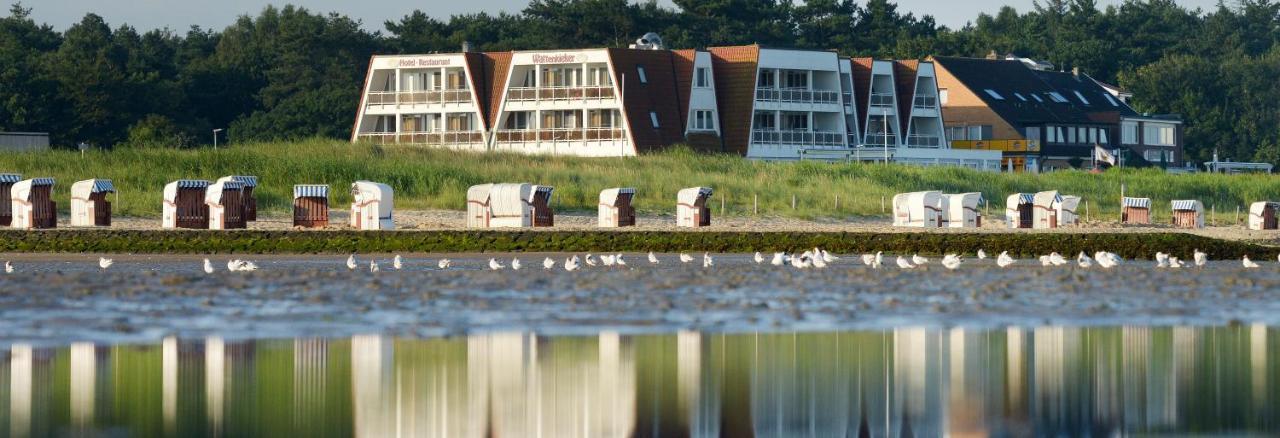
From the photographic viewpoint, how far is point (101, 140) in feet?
309

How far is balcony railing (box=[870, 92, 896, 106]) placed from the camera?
90250 mm

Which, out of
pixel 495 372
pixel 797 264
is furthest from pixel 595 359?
pixel 797 264

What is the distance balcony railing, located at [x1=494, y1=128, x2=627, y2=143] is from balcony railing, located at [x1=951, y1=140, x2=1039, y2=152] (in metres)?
28.3

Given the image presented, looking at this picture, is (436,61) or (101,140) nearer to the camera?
(436,61)

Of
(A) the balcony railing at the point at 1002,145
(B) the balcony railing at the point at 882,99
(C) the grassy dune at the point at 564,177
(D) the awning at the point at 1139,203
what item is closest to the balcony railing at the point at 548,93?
(C) the grassy dune at the point at 564,177

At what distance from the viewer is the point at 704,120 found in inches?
3349

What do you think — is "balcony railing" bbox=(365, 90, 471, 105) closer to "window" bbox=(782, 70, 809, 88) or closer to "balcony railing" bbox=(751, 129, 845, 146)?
"balcony railing" bbox=(751, 129, 845, 146)

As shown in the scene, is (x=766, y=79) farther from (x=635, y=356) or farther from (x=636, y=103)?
(x=635, y=356)

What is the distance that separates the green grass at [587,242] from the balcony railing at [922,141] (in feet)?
168

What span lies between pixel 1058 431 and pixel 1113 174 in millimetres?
A: 64887

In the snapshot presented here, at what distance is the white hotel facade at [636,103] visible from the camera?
82.1 m

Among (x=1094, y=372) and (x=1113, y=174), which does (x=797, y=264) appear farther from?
(x=1113, y=174)

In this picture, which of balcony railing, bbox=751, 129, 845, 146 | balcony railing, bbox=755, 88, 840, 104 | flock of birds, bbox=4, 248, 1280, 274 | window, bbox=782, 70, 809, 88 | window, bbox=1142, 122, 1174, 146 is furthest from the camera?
window, bbox=1142, 122, 1174, 146

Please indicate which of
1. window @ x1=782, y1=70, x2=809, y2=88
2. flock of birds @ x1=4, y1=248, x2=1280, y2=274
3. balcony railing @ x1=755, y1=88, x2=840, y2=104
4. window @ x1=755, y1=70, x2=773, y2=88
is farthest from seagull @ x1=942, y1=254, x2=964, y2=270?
window @ x1=782, y1=70, x2=809, y2=88
